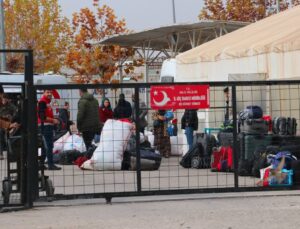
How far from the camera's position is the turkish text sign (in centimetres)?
1154

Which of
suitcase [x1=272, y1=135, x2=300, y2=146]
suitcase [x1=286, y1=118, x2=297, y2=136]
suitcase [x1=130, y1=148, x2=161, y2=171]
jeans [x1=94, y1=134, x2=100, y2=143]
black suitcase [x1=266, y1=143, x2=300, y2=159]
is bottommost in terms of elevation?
suitcase [x1=130, y1=148, x2=161, y2=171]

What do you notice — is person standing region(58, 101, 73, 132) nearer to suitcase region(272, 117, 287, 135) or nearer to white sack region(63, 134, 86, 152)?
white sack region(63, 134, 86, 152)

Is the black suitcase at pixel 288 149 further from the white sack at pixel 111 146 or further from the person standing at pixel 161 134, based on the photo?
the white sack at pixel 111 146

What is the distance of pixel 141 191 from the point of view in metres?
11.4

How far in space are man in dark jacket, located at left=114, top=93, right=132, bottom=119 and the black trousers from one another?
67cm

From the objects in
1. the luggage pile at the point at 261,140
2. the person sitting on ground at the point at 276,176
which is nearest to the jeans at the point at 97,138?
the luggage pile at the point at 261,140

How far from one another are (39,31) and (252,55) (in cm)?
3134

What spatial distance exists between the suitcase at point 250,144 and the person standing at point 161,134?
128 centimetres

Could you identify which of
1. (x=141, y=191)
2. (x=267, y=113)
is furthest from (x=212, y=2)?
(x=141, y=191)

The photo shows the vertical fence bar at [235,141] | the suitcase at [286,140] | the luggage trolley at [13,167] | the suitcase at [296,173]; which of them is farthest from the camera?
the suitcase at [286,140]

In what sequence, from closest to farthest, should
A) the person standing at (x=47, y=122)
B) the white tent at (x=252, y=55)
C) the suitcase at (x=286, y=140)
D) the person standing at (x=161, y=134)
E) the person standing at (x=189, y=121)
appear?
the person standing at (x=47, y=122)
the person standing at (x=189, y=121)
the person standing at (x=161, y=134)
the suitcase at (x=286, y=140)
the white tent at (x=252, y=55)

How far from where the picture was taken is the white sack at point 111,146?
41.4ft

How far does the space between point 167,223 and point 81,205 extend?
2145 millimetres

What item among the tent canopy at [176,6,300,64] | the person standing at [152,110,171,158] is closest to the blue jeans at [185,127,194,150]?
the person standing at [152,110,171,158]
